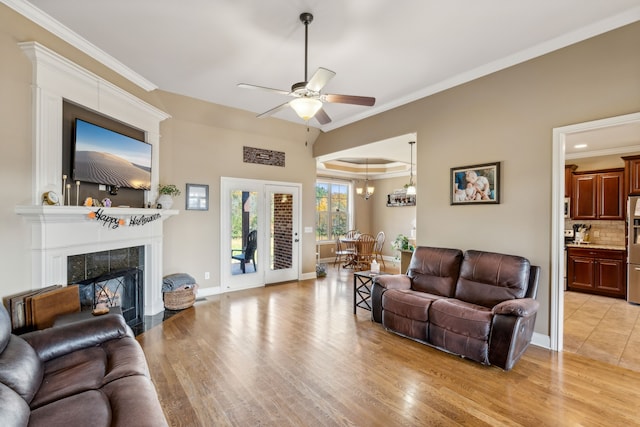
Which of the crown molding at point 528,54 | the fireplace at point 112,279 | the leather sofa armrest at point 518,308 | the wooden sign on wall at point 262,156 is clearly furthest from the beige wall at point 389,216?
the fireplace at point 112,279

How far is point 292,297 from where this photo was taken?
16.8 ft

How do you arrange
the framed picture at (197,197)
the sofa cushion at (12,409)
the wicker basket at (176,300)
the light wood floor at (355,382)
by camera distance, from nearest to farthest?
the sofa cushion at (12,409) < the light wood floor at (355,382) < the wicker basket at (176,300) < the framed picture at (197,197)

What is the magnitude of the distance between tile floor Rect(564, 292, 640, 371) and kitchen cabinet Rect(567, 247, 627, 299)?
197 millimetres

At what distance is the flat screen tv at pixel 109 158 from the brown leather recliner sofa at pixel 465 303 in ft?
10.8

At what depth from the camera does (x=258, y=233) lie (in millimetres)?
5812

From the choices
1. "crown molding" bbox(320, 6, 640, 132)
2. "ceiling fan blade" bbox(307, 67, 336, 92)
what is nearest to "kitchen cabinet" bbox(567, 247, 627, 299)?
"crown molding" bbox(320, 6, 640, 132)

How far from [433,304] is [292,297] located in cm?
258

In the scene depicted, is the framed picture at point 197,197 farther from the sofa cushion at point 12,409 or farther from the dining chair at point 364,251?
the dining chair at point 364,251

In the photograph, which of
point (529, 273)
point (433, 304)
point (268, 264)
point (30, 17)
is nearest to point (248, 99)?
point (30, 17)

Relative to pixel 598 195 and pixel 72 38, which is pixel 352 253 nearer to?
pixel 598 195

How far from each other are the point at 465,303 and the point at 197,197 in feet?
13.8

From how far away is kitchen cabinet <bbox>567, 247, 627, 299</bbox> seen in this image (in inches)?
200

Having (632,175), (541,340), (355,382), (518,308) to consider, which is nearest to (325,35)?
(518,308)

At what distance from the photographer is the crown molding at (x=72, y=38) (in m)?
2.63
